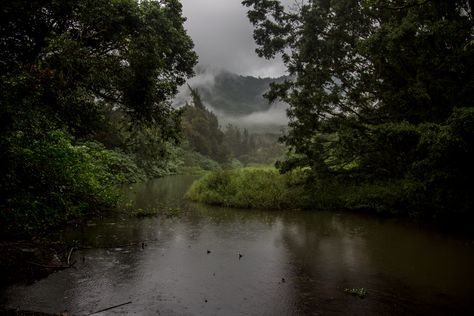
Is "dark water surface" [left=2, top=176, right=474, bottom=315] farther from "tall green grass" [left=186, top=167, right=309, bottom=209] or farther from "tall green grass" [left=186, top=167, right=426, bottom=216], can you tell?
"tall green grass" [left=186, top=167, right=309, bottom=209]

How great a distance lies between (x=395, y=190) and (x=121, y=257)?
1039 cm

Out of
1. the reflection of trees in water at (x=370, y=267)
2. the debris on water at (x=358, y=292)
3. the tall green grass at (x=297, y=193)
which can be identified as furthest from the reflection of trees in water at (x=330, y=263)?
the tall green grass at (x=297, y=193)

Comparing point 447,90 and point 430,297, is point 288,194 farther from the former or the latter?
point 430,297

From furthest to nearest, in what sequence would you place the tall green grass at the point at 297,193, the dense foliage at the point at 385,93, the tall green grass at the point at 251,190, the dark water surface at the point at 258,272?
the tall green grass at the point at 251,190 → the tall green grass at the point at 297,193 → the dense foliage at the point at 385,93 → the dark water surface at the point at 258,272

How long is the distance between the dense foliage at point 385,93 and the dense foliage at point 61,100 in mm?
5117

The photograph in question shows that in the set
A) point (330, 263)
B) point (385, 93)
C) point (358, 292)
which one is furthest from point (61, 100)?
point (385, 93)

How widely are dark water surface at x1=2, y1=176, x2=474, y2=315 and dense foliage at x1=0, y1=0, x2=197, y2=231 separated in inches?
63.4

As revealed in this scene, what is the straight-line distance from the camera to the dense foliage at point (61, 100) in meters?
6.12

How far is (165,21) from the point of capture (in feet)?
44.3

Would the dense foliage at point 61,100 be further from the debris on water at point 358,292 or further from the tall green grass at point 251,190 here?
the tall green grass at point 251,190

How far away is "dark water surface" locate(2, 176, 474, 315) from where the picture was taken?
5.97 metres

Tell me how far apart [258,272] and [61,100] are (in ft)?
17.0

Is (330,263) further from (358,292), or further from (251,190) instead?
(251,190)

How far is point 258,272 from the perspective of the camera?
781 centimetres
